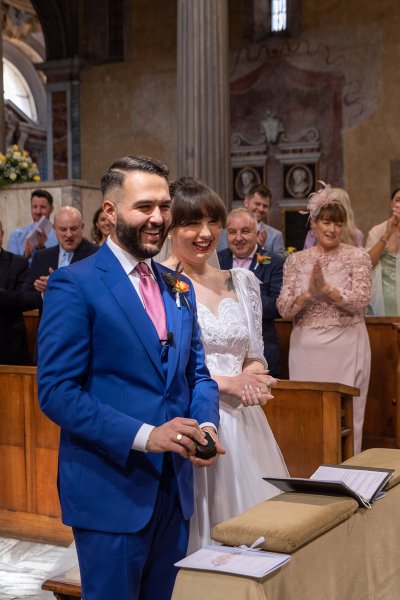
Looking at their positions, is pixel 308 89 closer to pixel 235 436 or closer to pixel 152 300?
pixel 235 436

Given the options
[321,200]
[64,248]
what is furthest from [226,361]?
[64,248]

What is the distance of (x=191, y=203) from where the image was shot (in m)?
3.05

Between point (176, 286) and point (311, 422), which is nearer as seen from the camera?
point (176, 286)

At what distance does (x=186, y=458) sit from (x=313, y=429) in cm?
222

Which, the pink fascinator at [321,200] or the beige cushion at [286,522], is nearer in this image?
the beige cushion at [286,522]

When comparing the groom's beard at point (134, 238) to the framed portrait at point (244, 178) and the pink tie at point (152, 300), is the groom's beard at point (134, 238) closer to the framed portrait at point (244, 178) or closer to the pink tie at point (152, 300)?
the pink tie at point (152, 300)

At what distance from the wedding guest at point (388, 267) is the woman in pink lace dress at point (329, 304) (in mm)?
908

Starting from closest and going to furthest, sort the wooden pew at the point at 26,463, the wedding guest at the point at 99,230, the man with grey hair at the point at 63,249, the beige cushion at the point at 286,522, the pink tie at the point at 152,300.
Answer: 1. the beige cushion at the point at 286,522
2. the pink tie at the point at 152,300
3. the wooden pew at the point at 26,463
4. the man with grey hair at the point at 63,249
5. the wedding guest at the point at 99,230

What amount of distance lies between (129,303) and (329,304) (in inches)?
118

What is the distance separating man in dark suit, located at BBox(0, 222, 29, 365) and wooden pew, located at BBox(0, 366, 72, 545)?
90cm

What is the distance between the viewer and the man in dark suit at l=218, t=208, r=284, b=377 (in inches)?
204

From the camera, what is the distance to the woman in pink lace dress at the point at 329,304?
199 inches

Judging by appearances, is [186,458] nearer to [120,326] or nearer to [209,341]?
[120,326]

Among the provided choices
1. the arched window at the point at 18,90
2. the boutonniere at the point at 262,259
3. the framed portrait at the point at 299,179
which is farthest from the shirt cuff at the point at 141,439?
the arched window at the point at 18,90
